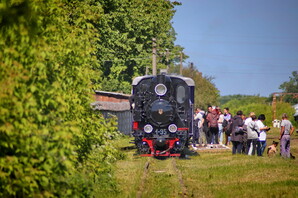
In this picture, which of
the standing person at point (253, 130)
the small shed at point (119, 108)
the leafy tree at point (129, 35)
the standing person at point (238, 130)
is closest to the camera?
the standing person at point (253, 130)

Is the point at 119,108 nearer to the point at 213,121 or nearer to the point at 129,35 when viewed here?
the point at 129,35

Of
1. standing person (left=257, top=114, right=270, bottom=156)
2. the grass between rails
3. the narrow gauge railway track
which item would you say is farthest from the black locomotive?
standing person (left=257, top=114, right=270, bottom=156)

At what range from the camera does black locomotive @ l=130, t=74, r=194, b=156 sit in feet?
75.1

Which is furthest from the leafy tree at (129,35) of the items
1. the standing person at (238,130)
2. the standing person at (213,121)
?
the standing person at (238,130)

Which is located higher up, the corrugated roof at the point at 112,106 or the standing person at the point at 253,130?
the corrugated roof at the point at 112,106

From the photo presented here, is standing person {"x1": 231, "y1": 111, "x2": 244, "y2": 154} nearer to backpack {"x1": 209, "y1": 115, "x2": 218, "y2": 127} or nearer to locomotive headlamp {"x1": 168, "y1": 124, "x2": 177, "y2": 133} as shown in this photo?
locomotive headlamp {"x1": 168, "y1": 124, "x2": 177, "y2": 133}

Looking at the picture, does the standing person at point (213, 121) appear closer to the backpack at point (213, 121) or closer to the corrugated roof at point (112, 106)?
A: the backpack at point (213, 121)

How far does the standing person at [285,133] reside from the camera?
70.0 ft

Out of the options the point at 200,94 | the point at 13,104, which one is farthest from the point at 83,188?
the point at 200,94

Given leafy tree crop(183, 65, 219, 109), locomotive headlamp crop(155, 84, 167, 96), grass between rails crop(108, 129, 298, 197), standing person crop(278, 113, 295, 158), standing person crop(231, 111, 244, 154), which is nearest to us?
grass between rails crop(108, 129, 298, 197)

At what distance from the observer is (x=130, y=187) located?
14570 millimetres

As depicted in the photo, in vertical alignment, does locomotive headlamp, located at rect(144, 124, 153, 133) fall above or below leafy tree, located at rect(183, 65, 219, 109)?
below

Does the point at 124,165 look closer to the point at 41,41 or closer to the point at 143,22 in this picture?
the point at 41,41

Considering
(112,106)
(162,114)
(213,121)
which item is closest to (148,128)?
(162,114)
